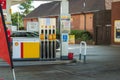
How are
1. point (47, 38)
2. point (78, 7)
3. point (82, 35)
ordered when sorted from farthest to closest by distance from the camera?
1. point (78, 7)
2. point (82, 35)
3. point (47, 38)

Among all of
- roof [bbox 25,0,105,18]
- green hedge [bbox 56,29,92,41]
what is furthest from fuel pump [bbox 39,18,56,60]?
green hedge [bbox 56,29,92,41]

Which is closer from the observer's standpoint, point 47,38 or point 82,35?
point 47,38

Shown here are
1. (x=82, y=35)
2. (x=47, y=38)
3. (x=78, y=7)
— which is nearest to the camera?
(x=47, y=38)

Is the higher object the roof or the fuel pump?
the roof

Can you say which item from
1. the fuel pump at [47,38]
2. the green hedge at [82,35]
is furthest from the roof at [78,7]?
the fuel pump at [47,38]

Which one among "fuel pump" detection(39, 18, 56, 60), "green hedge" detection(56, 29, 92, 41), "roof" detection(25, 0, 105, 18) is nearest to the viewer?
"fuel pump" detection(39, 18, 56, 60)

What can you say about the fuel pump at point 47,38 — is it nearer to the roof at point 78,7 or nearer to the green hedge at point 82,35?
the roof at point 78,7

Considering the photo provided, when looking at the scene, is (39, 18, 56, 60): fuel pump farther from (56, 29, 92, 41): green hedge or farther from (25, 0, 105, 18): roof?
(56, 29, 92, 41): green hedge

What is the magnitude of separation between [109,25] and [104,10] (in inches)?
97.4

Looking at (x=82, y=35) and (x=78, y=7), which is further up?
(x=78, y=7)

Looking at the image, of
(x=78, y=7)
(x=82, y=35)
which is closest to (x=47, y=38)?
(x=82, y=35)

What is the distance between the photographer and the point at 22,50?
2009 cm

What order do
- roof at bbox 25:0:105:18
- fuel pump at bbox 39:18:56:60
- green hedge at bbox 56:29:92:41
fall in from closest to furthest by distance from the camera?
fuel pump at bbox 39:18:56:60 < green hedge at bbox 56:29:92:41 < roof at bbox 25:0:105:18

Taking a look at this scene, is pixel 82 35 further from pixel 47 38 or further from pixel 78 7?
pixel 47 38
